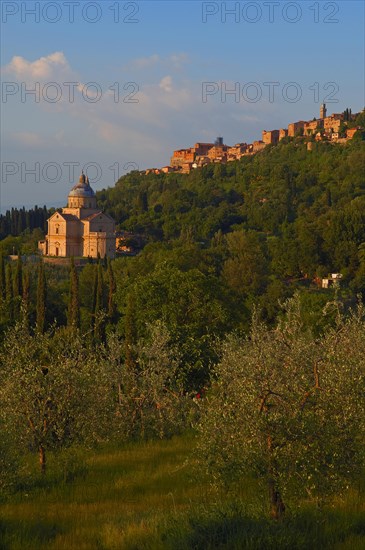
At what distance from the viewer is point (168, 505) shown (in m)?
13.9

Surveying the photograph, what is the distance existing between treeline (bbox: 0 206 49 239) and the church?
13.0m

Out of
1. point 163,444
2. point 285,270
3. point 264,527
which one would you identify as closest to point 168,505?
point 264,527

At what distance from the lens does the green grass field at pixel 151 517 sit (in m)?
10.5

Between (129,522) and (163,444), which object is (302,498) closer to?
(129,522)

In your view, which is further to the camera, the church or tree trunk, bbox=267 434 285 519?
the church

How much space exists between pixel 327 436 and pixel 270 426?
3.10ft

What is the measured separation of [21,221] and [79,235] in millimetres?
17641

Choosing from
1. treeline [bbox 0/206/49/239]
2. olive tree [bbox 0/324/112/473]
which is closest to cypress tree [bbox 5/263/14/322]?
olive tree [bbox 0/324/112/473]

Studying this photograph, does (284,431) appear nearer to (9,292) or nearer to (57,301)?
(9,292)

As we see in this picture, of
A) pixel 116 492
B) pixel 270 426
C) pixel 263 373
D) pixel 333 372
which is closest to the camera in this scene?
pixel 270 426

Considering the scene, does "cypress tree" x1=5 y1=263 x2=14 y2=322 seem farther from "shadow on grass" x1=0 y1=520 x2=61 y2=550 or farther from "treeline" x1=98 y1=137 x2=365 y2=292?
"shadow on grass" x1=0 y1=520 x2=61 y2=550

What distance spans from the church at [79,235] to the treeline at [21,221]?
42.8ft

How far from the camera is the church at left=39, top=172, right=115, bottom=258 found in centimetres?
9269

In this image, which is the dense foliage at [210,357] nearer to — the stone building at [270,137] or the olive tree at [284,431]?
the olive tree at [284,431]
